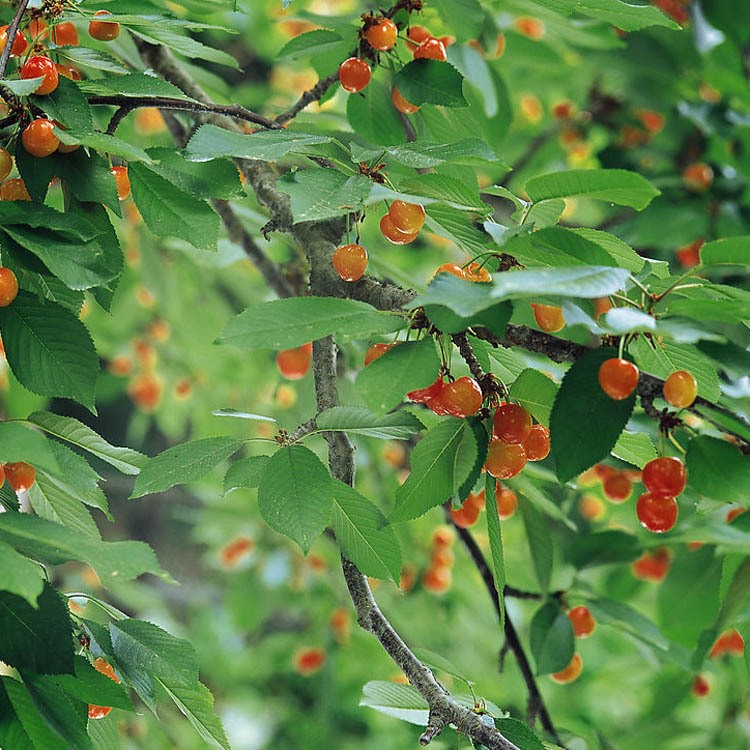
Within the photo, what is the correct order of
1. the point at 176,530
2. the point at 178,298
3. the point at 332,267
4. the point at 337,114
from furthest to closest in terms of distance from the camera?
1. the point at 176,530
2. the point at 178,298
3. the point at 337,114
4. the point at 332,267

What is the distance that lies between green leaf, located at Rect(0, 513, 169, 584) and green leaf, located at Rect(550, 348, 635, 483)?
243 mm

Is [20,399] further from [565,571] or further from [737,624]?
[737,624]

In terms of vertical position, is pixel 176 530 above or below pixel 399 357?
below

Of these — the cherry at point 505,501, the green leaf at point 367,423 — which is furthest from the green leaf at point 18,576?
the cherry at point 505,501

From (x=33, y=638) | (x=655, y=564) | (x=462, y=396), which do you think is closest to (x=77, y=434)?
(x=33, y=638)

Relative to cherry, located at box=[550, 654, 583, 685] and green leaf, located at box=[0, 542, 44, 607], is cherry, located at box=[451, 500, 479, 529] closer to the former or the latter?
cherry, located at box=[550, 654, 583, 685]

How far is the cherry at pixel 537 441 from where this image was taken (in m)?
0.62

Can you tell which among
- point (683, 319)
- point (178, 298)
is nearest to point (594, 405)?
point (683, 319)

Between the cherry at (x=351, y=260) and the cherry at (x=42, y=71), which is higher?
the cherry at (x=42, y=71)

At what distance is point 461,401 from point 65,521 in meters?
0.31

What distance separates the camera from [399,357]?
576 mm

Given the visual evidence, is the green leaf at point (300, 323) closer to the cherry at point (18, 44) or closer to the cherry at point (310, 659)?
the cherry at point (18, 44)

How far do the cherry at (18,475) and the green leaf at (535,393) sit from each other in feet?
1.10

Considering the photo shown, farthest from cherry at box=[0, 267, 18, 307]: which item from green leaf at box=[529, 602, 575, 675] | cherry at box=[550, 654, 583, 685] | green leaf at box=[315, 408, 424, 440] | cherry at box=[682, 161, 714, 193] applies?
cherry at box=[682, 161, 714, 193]
